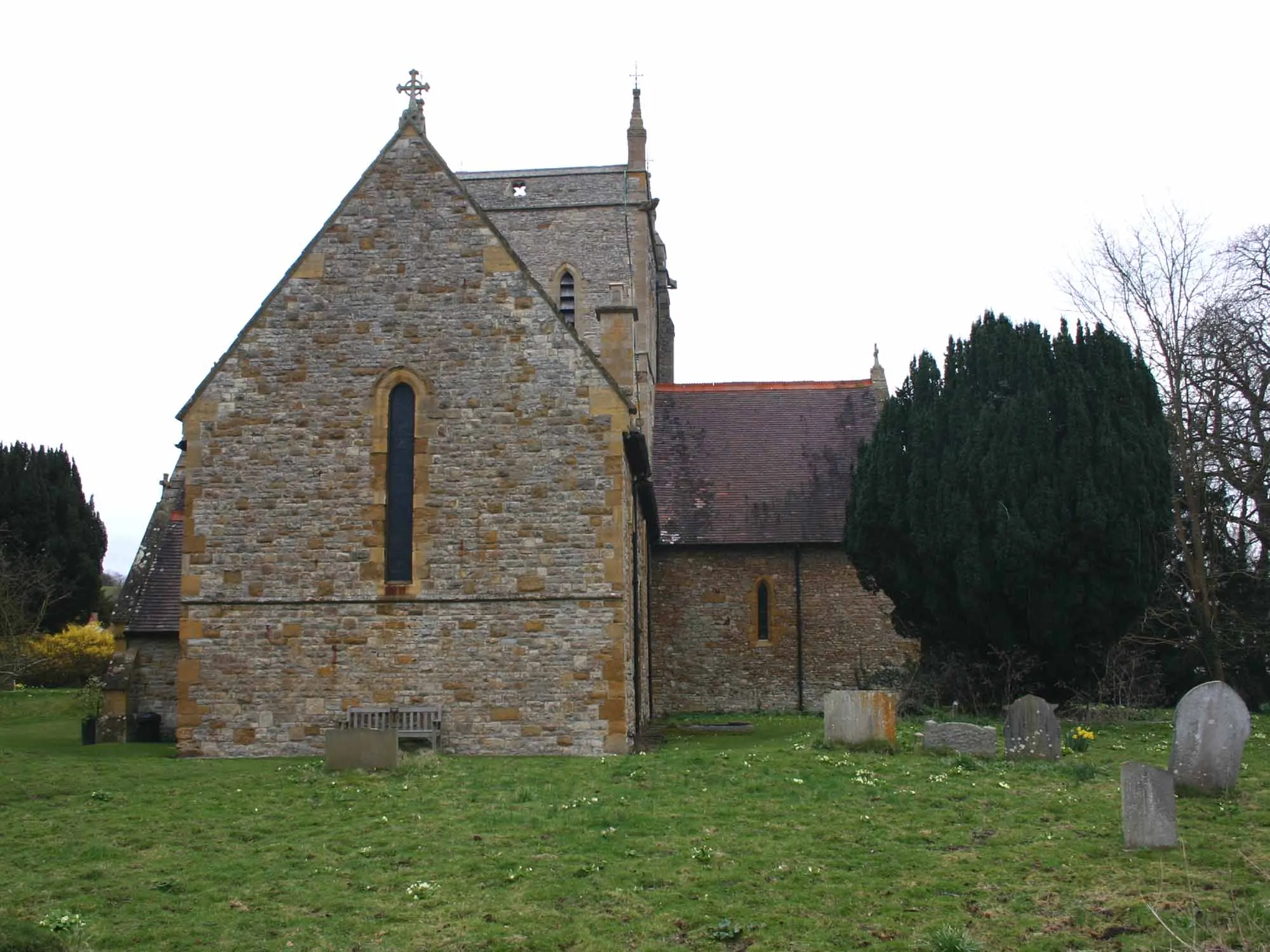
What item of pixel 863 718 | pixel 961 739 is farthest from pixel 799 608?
pixel 961 739

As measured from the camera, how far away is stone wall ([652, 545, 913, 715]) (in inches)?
1095

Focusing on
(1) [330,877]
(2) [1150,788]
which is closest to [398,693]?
(1) [330,877]

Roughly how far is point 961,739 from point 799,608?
12927mm

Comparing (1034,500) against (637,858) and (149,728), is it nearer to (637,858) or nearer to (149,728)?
(637,858)

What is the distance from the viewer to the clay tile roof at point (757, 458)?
28.7 metres

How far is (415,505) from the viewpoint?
17875 millimetres

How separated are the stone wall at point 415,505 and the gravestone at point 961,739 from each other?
418 centimetres

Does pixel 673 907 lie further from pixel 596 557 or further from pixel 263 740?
pixel 263 740

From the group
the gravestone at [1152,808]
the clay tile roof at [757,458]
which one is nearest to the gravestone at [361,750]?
the gravestone at [1152,808]

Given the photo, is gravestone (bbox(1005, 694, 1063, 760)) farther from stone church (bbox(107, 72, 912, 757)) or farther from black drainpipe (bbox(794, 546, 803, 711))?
black drainpipe (bbox(794, 546, 803, 711))

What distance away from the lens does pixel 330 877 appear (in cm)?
1016

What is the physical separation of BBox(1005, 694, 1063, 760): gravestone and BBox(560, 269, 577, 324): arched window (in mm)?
18478

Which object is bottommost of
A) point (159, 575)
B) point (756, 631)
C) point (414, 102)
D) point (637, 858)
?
point (637, 858)

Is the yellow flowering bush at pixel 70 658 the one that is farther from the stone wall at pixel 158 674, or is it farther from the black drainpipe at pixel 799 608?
the black drainpipe at pixel 799 608
